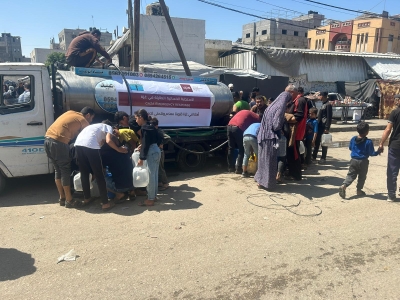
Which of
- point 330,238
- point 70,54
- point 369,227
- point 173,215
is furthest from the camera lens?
point 70,54

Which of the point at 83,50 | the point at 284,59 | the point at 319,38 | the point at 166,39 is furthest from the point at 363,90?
the point at 319,38

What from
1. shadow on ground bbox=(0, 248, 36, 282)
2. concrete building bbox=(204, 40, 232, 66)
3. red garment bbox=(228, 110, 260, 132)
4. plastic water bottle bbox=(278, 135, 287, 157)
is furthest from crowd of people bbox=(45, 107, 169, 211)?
concrete building bbox=(204, 40, 232, 66)

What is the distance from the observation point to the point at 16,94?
5301mm

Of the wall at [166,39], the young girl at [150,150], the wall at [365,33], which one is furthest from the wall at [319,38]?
the young girl at [150,150]

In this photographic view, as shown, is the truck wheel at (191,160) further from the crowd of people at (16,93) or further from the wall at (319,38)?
the wall at (319,38)

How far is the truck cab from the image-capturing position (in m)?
5.20

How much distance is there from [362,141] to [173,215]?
3.38m

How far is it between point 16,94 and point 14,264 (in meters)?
3.02

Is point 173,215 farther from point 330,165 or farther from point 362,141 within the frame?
point 330,165

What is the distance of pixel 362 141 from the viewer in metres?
5.42

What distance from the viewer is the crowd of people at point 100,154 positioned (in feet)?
15.7

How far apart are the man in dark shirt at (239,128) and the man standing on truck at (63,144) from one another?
122 inches

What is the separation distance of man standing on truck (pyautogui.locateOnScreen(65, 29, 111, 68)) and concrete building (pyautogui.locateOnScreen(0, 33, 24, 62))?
7207 centimetres

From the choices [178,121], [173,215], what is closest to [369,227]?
[173,215]
